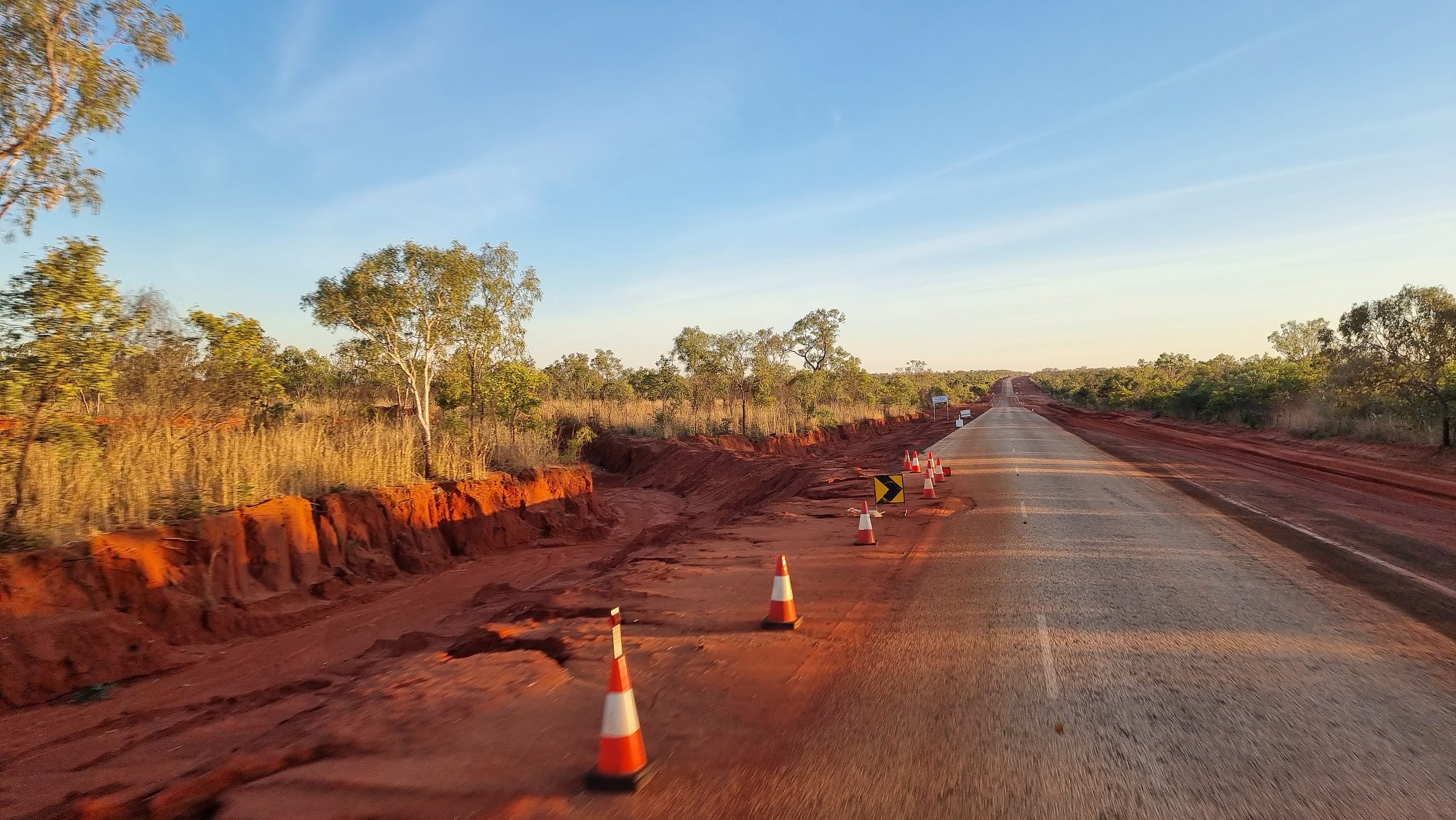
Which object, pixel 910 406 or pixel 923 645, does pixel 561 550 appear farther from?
pixel 910 406

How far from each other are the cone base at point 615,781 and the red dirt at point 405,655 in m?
0.14

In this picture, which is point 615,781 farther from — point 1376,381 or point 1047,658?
point 1376,381

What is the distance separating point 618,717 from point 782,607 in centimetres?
282

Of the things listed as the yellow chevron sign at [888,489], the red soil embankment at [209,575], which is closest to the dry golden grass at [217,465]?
the red soil embankment at [209,575]

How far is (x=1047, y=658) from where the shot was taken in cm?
517

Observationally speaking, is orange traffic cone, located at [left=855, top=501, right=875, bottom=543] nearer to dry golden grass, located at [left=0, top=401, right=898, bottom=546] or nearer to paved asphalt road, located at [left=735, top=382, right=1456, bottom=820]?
paved asphalt road, located at [left=735, top=382, right=1456, bottom=820]

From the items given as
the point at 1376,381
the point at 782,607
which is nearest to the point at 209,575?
the point at 782,607

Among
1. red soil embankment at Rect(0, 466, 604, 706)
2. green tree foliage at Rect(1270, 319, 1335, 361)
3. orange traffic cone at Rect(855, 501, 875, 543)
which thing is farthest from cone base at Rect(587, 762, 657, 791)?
green tree foliage at Rect(1270, 319, 1335, 361)

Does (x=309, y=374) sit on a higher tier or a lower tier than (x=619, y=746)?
higher

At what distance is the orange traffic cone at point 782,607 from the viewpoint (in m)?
6.18

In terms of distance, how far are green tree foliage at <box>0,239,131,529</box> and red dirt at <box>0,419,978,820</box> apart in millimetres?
1757

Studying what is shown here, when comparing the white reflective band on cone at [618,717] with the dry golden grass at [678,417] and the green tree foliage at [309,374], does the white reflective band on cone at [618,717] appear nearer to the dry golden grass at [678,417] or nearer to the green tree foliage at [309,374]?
the green tree foliage at [309,374]

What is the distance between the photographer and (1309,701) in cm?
434

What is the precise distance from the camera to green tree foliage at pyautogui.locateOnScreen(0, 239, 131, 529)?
7.00 meters
